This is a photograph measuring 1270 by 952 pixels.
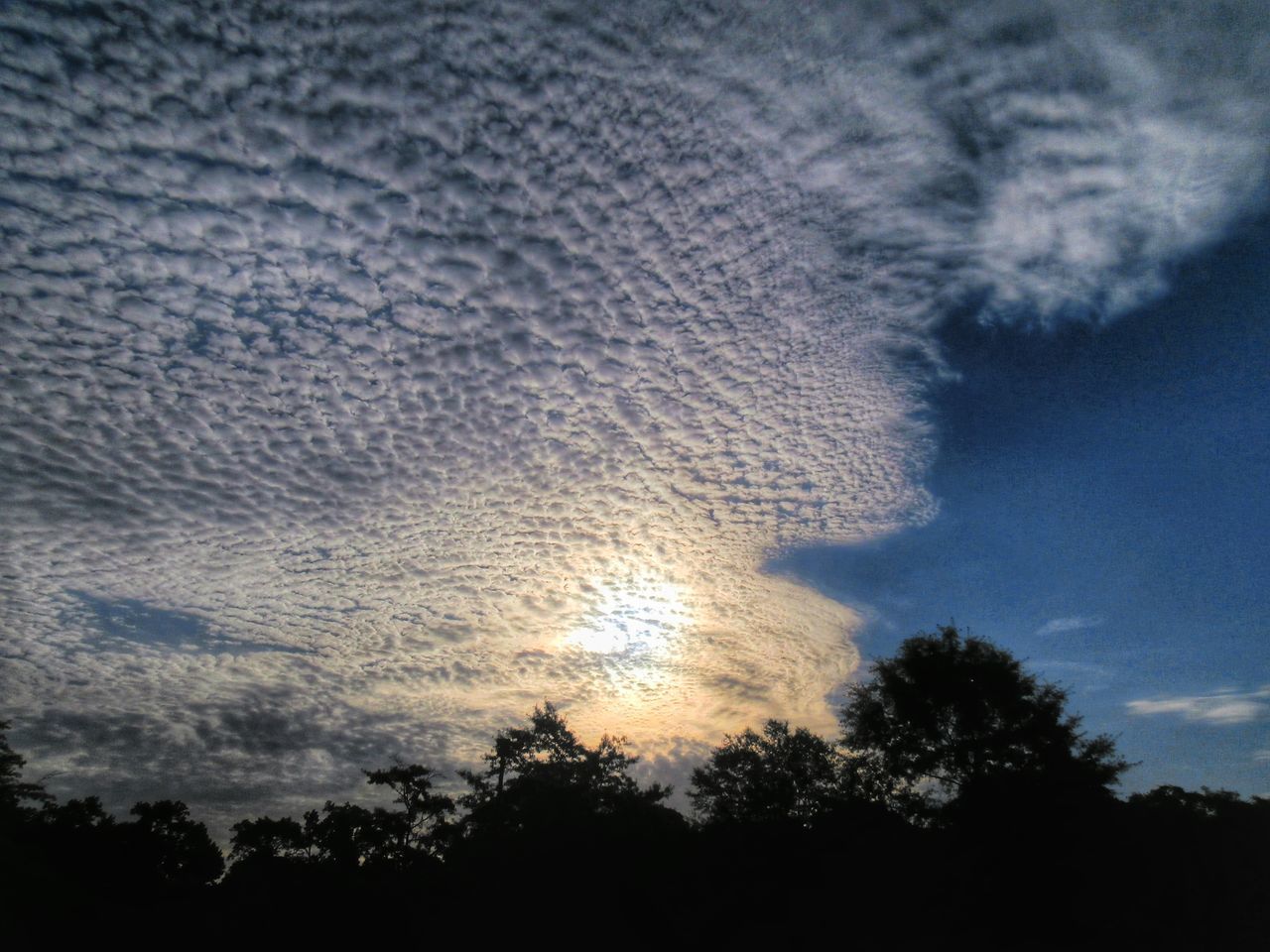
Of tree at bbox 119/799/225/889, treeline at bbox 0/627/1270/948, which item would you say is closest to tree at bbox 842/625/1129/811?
treeline at bbox 0/627/1270/948

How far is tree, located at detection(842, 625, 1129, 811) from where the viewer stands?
98.0 feet

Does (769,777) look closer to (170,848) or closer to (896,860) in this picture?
(896,860)

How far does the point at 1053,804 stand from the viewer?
21.9 meters

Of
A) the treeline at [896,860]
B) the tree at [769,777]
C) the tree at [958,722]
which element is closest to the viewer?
the treeline at [896,860]

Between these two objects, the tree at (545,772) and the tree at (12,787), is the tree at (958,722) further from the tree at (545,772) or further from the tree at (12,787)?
the tree at (12,787)

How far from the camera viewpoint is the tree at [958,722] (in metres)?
29.9

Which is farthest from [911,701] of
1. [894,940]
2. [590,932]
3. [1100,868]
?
[590,932]

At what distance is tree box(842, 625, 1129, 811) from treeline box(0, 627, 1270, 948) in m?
0.09

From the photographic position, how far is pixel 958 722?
31219 mm

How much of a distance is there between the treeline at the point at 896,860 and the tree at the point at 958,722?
9cm

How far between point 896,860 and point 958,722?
1095 centimetres

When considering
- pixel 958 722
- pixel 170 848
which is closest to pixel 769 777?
pixel 958 722

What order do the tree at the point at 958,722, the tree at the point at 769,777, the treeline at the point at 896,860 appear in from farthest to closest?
the tree at the point at 769,777
the tree at the point at 958,722
the treeline at the point at 896,860

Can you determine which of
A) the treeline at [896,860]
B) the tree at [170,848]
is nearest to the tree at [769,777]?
the treeline at [896,860]
